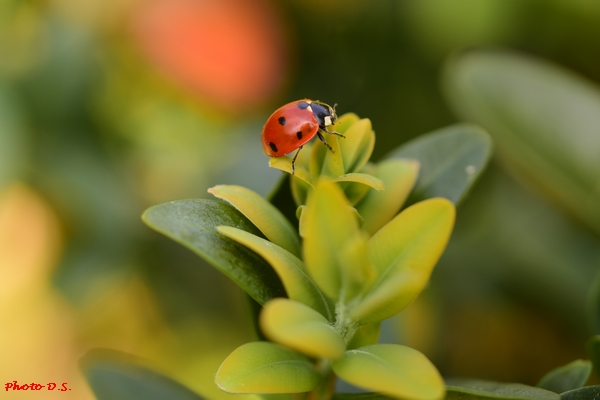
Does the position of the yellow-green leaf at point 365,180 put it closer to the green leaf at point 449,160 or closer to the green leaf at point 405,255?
the green leaf at point 405,255

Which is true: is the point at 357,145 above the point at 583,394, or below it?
above

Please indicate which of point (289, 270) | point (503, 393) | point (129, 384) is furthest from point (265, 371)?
point (129, 384)

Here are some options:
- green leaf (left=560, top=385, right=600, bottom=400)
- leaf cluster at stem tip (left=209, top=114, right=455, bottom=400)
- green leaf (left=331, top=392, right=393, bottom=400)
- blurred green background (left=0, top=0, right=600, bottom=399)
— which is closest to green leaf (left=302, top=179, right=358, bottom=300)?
leaf cluster at stem tip (left=209, top=114, right=455, bottom=400)

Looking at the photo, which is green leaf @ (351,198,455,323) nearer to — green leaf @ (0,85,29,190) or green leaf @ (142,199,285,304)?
green leaf @ (142,199,285,304)

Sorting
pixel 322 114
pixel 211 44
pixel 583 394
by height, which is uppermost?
pixel 211 44

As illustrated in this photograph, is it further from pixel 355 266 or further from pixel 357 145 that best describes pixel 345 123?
pixel 355 266

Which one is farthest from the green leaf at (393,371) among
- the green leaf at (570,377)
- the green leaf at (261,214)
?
the green leaf at (570,377)
